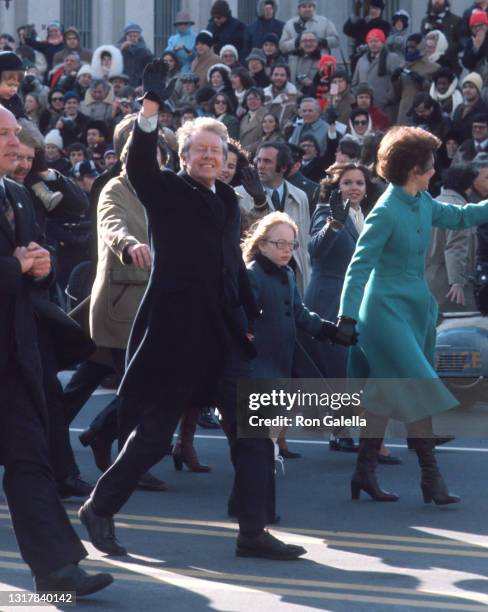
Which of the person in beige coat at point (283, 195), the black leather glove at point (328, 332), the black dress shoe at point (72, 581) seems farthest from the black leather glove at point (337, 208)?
the black dress shoe at point (72, 581)

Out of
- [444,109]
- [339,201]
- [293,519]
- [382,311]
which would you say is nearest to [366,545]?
[293,519]

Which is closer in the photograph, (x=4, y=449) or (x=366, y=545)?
(x=4, y=449)

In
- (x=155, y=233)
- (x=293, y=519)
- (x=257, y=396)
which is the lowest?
(x=293, y=519)

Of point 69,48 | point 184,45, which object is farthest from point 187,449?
point 69,48

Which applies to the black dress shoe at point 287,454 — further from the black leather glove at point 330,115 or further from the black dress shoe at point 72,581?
the black leather glove at point 330,115

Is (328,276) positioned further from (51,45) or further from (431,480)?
(51,45)

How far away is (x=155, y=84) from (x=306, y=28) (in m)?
14.6

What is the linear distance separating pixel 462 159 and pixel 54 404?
8152mm

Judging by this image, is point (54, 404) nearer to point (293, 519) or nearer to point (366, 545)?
point (293, 519)

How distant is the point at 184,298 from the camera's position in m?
7.01

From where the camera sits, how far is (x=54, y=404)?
842cm

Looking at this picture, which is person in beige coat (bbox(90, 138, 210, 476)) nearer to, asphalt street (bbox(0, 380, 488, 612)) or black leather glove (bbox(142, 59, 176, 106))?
asphalt street (bbox(0, 380, 488, 612))

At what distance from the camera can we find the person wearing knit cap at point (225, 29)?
73.9 feet

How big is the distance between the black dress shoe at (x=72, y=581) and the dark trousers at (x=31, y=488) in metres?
0.03
